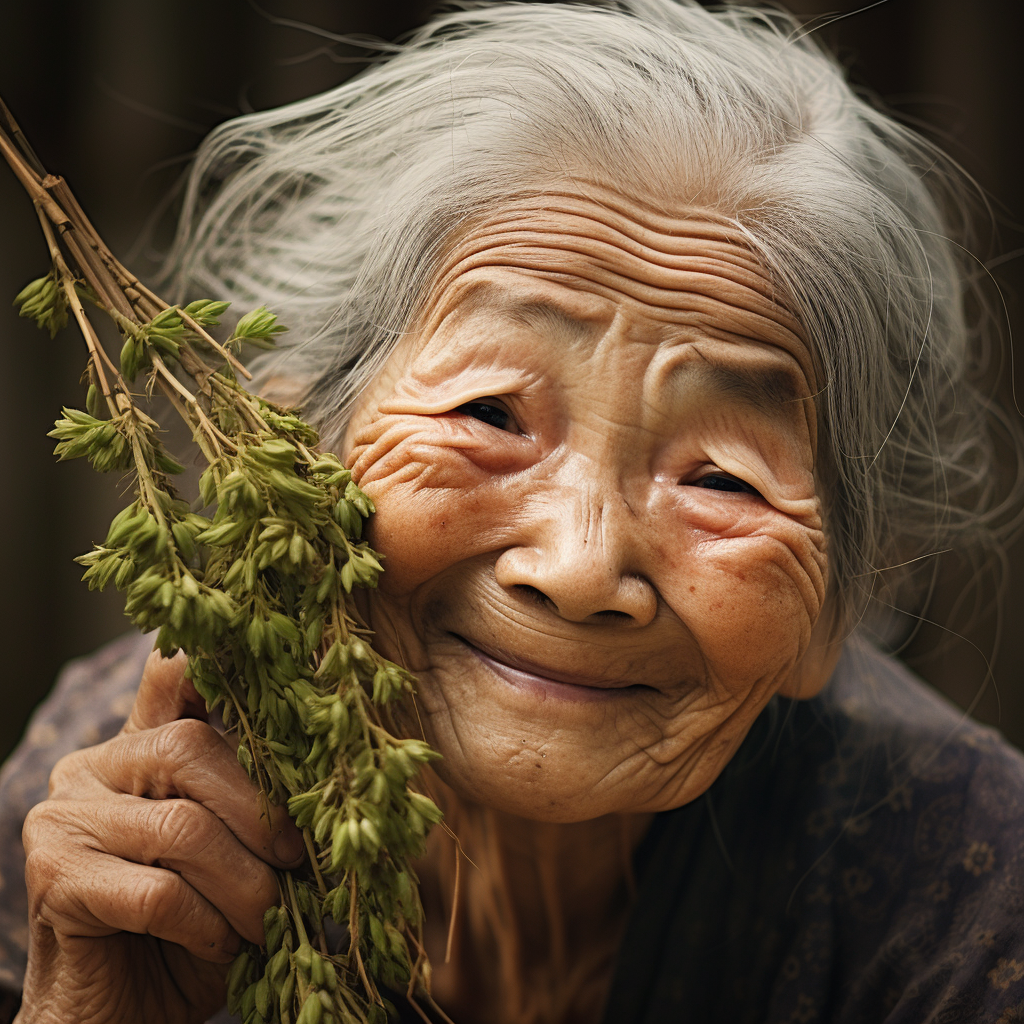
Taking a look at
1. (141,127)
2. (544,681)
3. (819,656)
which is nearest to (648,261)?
(544,681)

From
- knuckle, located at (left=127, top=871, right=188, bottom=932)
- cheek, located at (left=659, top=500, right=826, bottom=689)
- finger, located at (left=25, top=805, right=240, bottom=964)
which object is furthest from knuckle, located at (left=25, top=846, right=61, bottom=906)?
cheek, located at (left=659, top=500, right=826, bottom=689)

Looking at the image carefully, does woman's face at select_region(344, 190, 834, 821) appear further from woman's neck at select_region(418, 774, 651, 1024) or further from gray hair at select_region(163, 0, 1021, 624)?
woman's neck at select_region(418, 774, 651, 1024)

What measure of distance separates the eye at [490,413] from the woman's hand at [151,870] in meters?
0.50

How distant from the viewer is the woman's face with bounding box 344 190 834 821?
3.77ft

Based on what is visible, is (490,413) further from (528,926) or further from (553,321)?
(528,926)

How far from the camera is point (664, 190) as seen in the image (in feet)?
3.98

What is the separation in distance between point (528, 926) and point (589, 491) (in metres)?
0.90

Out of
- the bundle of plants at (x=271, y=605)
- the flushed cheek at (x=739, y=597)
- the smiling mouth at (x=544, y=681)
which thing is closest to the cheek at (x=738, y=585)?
the flushed cheek at (x=739, y=597)

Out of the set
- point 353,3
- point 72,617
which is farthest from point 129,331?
point 72,617

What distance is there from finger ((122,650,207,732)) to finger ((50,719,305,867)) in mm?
43

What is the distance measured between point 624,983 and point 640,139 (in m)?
1.29

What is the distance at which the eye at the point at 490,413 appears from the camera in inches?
46.9

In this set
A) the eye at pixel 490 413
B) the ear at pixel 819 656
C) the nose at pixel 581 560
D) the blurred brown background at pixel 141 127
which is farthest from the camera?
the blurred brown background at pixel 141 127

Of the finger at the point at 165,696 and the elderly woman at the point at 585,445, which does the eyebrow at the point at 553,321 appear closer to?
the elderly woman at the point at 585,445
